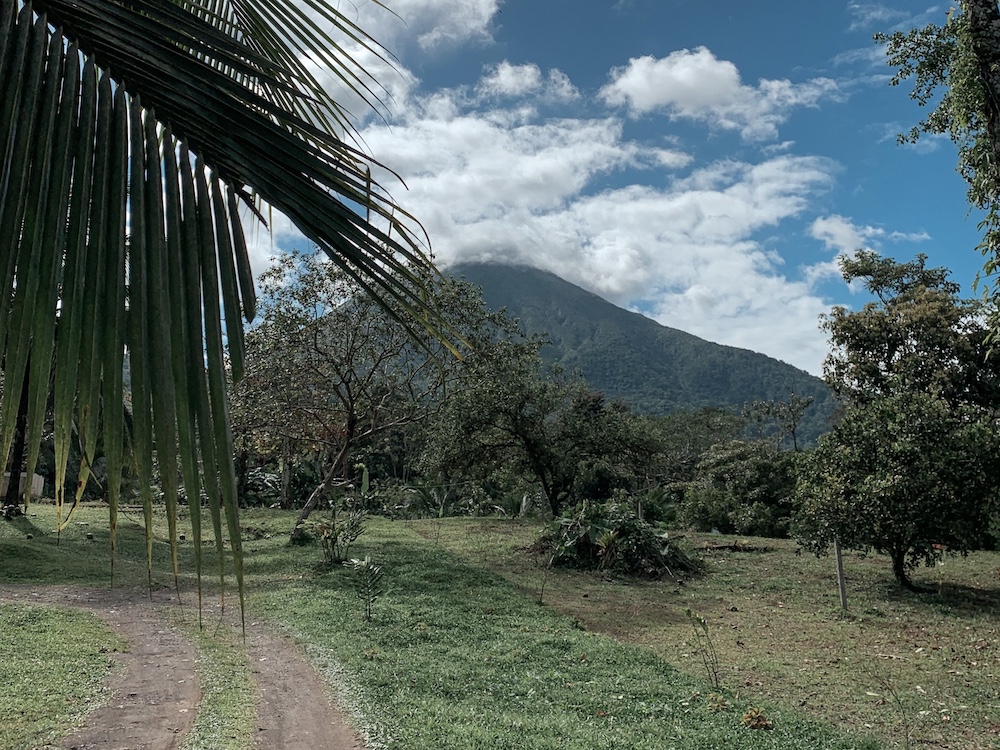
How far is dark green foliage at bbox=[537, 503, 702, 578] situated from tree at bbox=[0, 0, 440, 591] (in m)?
11.5

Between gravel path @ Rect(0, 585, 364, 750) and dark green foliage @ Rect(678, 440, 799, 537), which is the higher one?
dark green foliage @ Rect(678, 440, 799, 537)

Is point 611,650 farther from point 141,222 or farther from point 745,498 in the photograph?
point 745,498

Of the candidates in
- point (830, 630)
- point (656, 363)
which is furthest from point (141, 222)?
point (656, 363)

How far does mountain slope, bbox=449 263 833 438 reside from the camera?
386ft

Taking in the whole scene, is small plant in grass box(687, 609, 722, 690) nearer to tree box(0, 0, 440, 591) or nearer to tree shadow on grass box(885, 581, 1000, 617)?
tree shadow on grass box(885, 581, 1000, 617)

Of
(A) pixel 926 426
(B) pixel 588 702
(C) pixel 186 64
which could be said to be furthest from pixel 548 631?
(C) pixel 186 64

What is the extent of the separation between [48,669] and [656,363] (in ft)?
470

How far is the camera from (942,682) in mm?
5945

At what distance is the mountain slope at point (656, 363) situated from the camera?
117625 mm

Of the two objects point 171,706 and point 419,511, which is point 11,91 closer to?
point 171,706

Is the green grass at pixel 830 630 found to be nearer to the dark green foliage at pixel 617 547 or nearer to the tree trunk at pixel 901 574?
the tree trunk at pixel 901 574

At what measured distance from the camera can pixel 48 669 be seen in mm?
5324

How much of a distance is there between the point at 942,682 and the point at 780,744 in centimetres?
254

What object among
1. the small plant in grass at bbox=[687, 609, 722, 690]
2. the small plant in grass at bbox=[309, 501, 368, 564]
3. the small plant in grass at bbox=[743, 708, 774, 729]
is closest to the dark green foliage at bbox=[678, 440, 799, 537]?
the small plant in grass at bbox=[309, 501, 368, 564]
